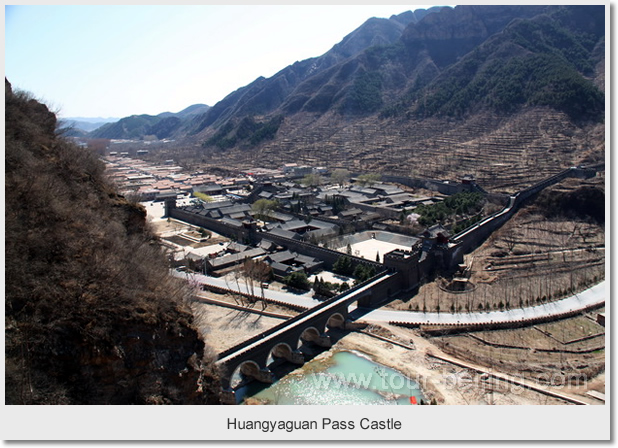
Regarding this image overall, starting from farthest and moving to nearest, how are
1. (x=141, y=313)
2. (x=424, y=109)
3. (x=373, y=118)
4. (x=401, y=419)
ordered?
(x=373, y=118)
(x=424, y=109)
(x=141, y=313)
(x=401, y=419)

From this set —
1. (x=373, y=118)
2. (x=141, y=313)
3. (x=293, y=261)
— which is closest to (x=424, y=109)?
(x=373, y=118)

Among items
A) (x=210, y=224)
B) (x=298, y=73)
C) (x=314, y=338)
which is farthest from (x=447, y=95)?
(x=298, y=73)

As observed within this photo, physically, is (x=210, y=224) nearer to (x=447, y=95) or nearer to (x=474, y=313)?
(x=474, y=313)

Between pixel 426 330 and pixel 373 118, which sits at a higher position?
pixel 373 118

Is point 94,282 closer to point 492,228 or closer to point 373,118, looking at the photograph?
point 492,228

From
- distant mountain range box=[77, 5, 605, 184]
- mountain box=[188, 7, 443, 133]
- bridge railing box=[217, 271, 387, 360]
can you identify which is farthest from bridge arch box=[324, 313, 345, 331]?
mountain box=[188, 7, 443, 133]

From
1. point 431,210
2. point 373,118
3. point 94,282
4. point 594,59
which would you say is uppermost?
point 594,59

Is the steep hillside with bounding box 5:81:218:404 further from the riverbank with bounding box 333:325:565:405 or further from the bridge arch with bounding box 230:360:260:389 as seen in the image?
the riverbank with bounding box 333:325:565:405
